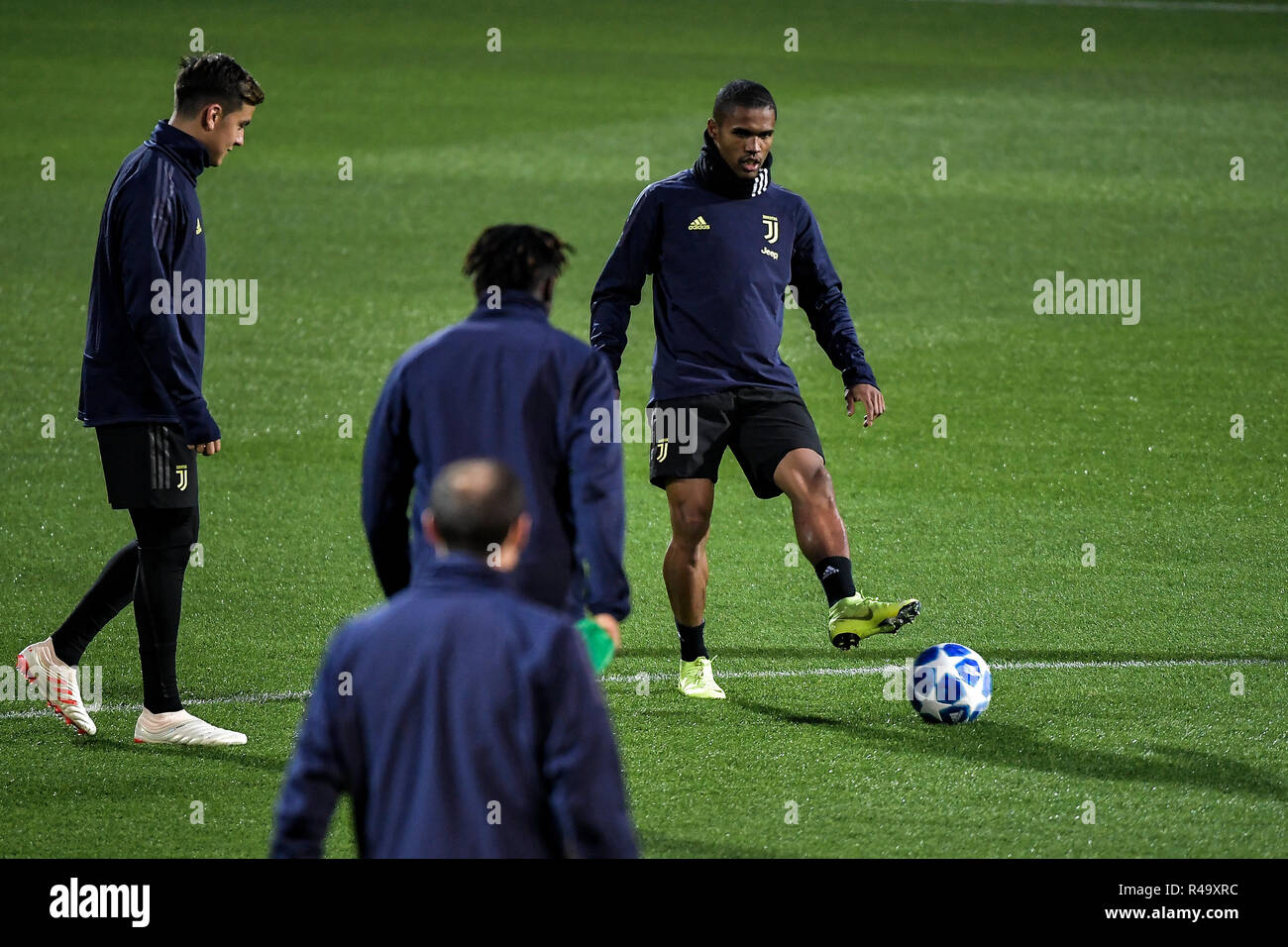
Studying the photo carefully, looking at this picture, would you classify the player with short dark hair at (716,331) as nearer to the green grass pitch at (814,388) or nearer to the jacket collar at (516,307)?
the green grass pitch at (814,388)

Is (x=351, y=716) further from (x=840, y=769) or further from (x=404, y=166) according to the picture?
(x=404, y=166)

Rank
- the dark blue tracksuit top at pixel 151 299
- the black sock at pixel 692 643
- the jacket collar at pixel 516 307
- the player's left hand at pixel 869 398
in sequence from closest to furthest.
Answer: the jacket collar at pixel 516 307 < the dark blue tracksuit top at pixel 151 299 < the player's left hand at pixel 869 398 < the black sock at pixel 692 643

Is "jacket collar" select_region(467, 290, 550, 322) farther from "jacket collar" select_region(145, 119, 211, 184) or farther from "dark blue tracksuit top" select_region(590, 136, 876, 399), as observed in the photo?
"dark blue tracksuit top" select_region(590, 136, 876, 399)

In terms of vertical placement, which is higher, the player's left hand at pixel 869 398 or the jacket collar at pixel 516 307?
the jacket collar at pixel 516 307

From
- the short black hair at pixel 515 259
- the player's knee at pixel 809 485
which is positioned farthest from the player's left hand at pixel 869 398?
the short black hair at pixel 515 259

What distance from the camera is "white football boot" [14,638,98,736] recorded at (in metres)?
6.43

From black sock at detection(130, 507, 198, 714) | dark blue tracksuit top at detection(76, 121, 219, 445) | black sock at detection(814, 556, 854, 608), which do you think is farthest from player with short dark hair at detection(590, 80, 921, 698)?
black sock at detection(130, 507, 198, 714)

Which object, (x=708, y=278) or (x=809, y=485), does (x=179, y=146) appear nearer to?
(x=708, y=278)

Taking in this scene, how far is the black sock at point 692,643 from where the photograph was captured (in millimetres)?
6922

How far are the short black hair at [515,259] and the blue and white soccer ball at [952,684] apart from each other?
2699 millimetres

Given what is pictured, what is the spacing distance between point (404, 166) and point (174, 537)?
549 inches

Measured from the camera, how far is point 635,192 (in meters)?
18.6

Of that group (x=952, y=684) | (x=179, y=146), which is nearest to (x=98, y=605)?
(x=179, y=146)

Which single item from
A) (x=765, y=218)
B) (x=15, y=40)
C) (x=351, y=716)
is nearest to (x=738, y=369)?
(x=765, y=218)
